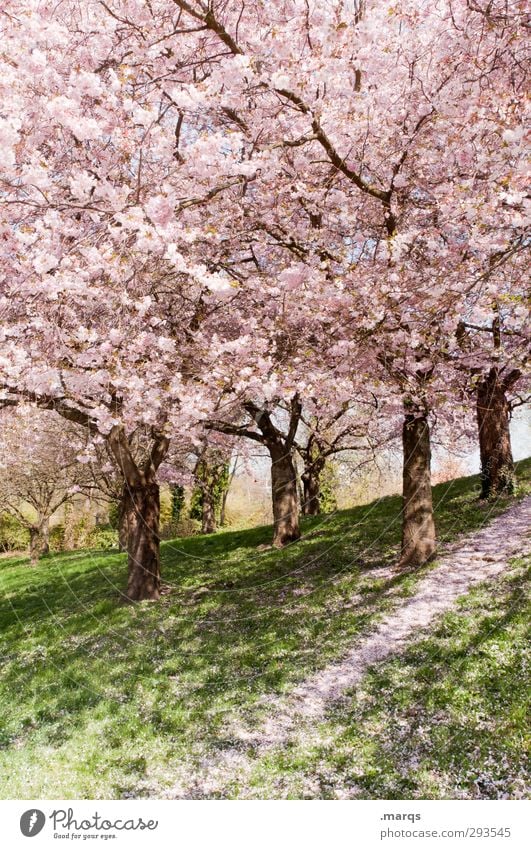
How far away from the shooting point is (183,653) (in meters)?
9.89

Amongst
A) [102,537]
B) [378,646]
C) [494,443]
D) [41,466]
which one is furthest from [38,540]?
[378,646]

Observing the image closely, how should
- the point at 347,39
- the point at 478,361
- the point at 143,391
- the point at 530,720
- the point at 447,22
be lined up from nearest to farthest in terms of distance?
the point at 530,720, the point at 347,39, the point at 447,22, the point at 143,391, the point at 478,361

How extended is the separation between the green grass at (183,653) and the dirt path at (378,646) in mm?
242

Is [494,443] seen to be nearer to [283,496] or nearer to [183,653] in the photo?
[283,496]

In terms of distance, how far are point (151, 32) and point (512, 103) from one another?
13.6 ft

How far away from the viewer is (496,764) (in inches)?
225

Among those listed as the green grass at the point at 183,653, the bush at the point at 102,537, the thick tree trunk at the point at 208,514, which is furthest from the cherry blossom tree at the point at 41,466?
the thick tree trunk at the point at 208,514

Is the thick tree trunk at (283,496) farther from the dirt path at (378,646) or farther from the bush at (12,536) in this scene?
the bush at (12,536)

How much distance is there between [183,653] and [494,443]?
9.24 metres

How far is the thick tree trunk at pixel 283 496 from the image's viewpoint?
16.8m

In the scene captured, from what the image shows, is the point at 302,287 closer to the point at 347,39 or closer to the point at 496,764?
the point at 347,39

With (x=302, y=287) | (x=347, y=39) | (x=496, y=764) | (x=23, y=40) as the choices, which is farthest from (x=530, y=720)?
(x=23, y=40)

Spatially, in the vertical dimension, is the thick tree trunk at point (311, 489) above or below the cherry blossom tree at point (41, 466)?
below
